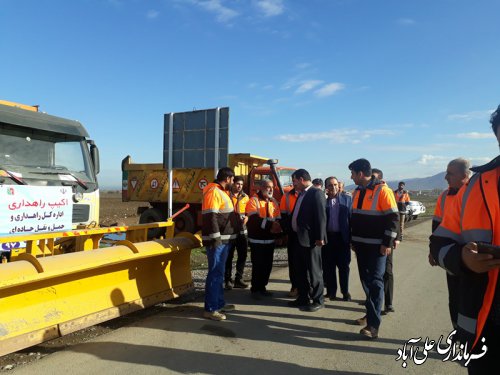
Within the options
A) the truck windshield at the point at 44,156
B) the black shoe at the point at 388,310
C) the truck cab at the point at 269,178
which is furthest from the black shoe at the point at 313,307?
the truck cab at the point at 269,178

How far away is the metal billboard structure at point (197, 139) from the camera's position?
27.5 ft

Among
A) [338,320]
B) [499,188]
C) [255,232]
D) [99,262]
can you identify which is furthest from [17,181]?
[499,188]

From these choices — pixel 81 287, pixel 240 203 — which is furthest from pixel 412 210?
pixel 81 287

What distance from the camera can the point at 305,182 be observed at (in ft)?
18.2

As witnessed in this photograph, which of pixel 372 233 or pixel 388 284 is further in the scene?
pixel 388 284

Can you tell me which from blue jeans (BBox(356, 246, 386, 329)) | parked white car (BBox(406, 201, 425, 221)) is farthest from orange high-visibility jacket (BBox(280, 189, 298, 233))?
parked white car (BBox(406, 201, 425, 221))

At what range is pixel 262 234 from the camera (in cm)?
Result: 604

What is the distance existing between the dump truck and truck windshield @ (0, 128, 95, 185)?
17.6ft

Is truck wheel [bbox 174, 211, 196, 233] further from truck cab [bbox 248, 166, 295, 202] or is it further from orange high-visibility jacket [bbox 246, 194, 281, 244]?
orange high-visibility jacket [bbox 246, 194, 281, 244]

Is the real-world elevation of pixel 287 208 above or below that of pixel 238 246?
above

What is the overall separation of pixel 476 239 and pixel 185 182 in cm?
1127

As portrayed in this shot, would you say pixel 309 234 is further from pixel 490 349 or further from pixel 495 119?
pixel 495 119

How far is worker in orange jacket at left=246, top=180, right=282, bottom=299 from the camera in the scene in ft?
19.7

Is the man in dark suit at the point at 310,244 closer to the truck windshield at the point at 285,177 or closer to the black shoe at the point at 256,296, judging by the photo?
the black shoe at the point at 256,296
